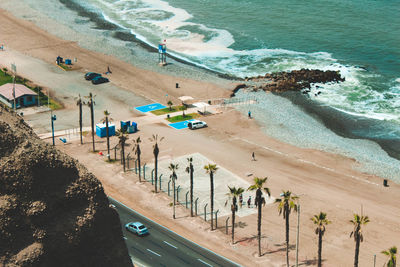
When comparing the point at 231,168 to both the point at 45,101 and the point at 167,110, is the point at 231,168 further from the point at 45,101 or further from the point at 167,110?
the point at 45,101

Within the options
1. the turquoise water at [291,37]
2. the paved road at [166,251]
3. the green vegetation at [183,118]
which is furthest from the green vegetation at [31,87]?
the paved road at [166,251]

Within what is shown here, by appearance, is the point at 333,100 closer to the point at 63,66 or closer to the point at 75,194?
the point at 63,66

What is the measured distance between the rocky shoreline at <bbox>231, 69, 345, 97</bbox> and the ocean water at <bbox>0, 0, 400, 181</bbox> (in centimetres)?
267

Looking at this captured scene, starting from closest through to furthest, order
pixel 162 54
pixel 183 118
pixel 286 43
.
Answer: pixel 183 118 → pixel 162 54 → pixel 286 43

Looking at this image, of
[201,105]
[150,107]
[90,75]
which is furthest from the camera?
[90,75]

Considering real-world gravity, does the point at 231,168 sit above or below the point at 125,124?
below

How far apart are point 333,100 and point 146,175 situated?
50.8 metres

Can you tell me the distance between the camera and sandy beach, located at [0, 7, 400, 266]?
67.1 meters

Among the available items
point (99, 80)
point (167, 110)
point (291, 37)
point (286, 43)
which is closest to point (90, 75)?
point (99, 80)

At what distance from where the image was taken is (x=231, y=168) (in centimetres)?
8638

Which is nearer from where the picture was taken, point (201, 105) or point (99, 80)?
point (201, 105)

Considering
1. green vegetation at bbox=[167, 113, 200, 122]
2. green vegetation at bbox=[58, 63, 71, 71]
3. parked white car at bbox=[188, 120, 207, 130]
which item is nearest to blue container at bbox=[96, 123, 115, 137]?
green vegetation at bbox=[167, 113, 200, 122]

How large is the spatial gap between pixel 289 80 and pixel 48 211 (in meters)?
102

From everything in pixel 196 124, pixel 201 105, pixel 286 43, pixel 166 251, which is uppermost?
pixel 286 43
